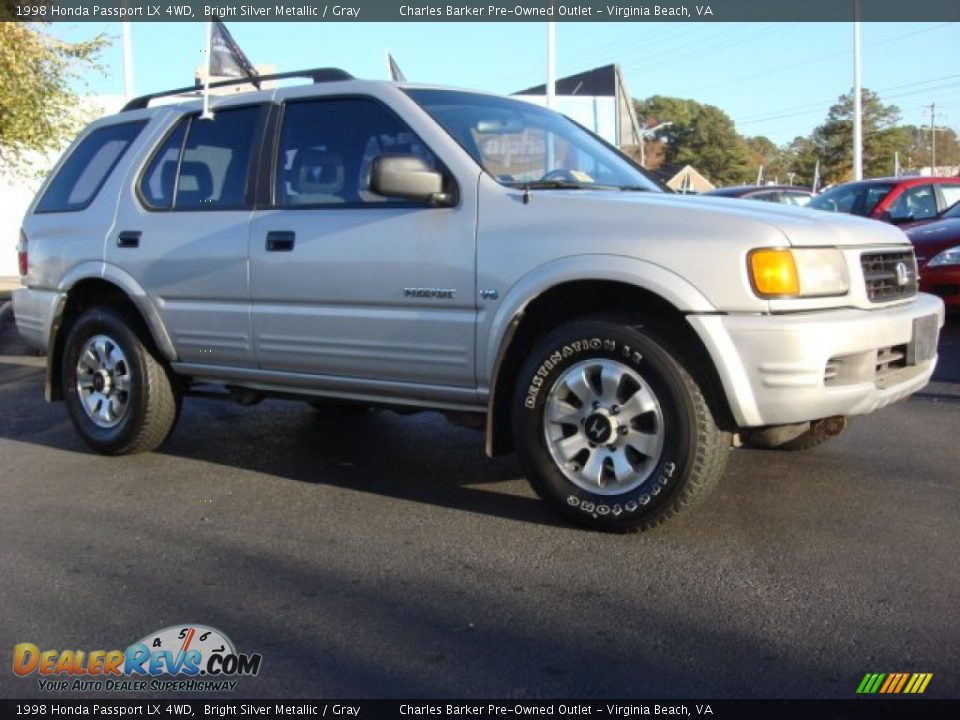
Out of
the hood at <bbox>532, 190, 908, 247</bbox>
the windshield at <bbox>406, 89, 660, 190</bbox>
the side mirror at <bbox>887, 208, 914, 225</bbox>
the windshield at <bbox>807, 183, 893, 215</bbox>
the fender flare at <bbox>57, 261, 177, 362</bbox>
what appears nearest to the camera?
the hood at <bbox>532, 190, 908, 247</bbox>

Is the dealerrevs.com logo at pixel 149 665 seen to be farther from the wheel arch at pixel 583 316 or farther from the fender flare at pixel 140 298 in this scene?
the fender flare at pixel 140 298

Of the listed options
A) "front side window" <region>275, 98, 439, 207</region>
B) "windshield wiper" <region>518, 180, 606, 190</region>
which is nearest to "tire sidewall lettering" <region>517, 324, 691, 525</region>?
"windshield wiper" <region>518, 180, 606, 190</region>

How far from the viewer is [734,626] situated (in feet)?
10.3

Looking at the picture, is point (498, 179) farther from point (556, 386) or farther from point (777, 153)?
point (777, 153)

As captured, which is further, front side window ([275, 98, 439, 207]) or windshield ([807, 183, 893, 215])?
windshield ([807, 183, 893, 215])

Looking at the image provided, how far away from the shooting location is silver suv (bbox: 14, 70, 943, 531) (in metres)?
3.78

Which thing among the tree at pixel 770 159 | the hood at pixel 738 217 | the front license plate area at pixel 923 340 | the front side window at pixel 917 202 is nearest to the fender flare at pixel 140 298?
the hood at pixel 738 217

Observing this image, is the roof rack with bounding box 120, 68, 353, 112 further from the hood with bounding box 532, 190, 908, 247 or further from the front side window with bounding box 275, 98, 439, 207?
the hood with bounding box 532, 190, 908, 247

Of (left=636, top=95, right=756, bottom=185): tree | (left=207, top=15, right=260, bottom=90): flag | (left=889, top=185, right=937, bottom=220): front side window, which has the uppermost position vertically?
(left=636, top=95, right=756, bottom=185): tree

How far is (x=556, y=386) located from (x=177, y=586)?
165cm

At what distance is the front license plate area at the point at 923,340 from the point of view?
420 centimetres

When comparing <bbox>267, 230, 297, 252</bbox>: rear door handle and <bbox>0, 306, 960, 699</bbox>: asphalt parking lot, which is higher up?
<bbox>267, 230, 297, 252</bbox>: rear door handle

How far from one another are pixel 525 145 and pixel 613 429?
5.34ft

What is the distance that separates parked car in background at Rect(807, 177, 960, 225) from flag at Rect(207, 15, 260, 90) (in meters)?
7.69
